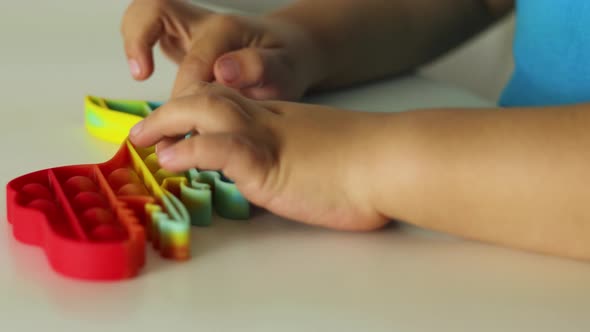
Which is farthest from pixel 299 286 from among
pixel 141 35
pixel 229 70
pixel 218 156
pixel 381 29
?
pixel 381 29

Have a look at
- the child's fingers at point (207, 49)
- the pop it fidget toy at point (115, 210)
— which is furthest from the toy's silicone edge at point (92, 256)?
the child's fingers at point (207, 49)


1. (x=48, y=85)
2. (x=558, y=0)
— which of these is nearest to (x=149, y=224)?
(x=48, y=85)

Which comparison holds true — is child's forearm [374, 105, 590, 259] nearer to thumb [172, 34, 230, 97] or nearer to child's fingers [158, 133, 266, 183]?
child's fingers [158, 133, 266, 183]

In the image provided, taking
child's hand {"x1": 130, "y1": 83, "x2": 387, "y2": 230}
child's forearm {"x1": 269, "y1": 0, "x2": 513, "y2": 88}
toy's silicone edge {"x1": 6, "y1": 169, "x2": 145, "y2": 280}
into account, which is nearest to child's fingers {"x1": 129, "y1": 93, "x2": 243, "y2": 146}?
child's hand {"x1": 130, "y1": 83, "x2": 387, "y2": 230}

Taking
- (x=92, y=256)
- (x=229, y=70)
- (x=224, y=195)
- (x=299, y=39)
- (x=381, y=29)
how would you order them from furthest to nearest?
(x=381, y=29), (x=299, y=39), (x=229, y=70), (x=224, y=195), (x=92, y=256)

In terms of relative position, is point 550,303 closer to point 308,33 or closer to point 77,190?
point 77,190

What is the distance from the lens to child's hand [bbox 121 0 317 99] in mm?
707

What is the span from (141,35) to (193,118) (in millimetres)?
248

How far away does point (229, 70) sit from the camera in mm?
689

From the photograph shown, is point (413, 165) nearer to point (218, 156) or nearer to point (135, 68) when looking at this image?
point (218, 156)

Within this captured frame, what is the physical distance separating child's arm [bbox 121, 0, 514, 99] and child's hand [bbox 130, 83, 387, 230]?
149 millimetres

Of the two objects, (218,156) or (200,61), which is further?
(200,61)

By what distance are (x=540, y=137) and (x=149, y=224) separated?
0.24 meters

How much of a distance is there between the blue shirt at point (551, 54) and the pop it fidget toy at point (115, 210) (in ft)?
1.30
